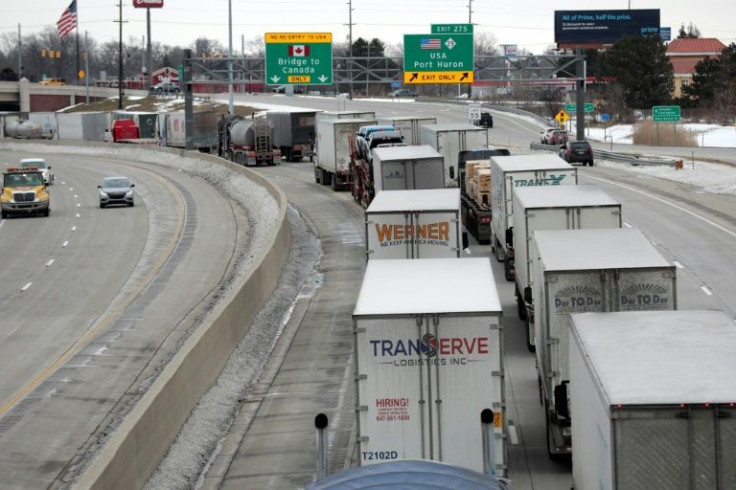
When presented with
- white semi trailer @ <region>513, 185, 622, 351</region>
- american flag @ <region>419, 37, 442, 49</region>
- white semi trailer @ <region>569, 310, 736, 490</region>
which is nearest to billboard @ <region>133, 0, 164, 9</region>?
american flag @ <region>419, 37, 442, 49</region>

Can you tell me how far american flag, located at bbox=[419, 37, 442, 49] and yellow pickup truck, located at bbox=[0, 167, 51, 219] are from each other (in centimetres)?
2185

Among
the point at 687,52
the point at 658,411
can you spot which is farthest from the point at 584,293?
the point at 687,52

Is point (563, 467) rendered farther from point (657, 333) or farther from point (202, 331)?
point (202, 331)

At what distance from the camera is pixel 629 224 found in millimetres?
44938

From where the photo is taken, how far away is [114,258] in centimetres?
4291

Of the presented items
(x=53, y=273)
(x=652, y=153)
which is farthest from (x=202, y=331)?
(x=652, y=153)

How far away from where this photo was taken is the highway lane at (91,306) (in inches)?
827

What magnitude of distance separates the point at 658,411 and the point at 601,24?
157582 millimetres

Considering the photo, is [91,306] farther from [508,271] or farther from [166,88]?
[166,88]

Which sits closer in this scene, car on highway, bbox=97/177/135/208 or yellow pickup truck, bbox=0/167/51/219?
yellow pickup truck, bbox=0/167/51/219

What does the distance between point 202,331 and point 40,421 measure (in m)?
3.10

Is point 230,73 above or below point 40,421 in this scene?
above

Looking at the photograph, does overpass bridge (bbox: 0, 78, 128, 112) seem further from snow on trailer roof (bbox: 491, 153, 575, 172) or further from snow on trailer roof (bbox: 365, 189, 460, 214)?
snow on trailer roof (bbox: 365, 189, 460, 214)

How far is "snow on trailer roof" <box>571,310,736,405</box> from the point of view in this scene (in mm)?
10930
